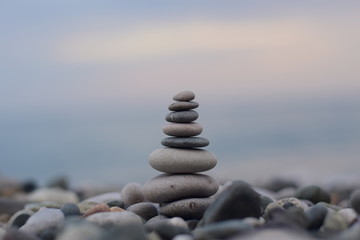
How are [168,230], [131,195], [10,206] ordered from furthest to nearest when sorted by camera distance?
[10,206], [131,195], [168,230]

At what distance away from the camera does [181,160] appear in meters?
6.22

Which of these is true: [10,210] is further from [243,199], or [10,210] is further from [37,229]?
[243,199]

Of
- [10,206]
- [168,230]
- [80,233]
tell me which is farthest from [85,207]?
[10,206]

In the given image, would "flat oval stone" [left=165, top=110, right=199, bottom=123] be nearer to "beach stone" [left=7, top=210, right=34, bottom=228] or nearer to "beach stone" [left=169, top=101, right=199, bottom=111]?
"beach stone" [left=169, top=101, right=199, bottom=111]

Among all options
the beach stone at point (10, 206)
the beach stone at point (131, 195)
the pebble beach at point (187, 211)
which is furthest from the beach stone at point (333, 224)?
the beach stone at point (10, 206)

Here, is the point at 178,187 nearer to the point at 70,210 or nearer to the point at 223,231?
the point at 70,210

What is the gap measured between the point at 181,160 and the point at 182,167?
0.26 ft

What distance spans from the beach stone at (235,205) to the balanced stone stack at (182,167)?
2.72ft

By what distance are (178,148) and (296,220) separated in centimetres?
182

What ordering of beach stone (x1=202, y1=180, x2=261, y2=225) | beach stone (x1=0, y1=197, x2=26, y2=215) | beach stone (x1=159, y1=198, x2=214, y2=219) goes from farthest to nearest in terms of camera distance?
1. beach stone (x1=0, y1=197, x2=26, y2=215)
2. beach stone (x1=159, y1=198, x2=214, y2=219)
3. beach stone (x1=202, y1=180, x2=261, y2=225)

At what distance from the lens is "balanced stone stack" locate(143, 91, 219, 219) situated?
6.19 m

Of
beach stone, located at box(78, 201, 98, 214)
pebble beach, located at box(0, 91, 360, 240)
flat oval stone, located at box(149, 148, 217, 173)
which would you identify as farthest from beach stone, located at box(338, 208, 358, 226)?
beach stone, located at box(78, 201, 98, 214)

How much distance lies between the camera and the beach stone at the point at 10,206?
9801mm

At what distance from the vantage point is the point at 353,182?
15609 mm
